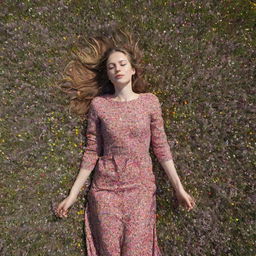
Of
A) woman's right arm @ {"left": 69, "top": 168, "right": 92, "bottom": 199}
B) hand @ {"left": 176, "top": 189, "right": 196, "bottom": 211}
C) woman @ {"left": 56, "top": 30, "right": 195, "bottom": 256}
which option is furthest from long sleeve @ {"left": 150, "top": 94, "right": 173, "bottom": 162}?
woman's right arm @ {"left": 69, "top": 168, "right": 92, "bottom": 199}

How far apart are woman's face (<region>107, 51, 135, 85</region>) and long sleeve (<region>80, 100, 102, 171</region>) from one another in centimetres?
69

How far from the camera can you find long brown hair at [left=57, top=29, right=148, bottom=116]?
498cm

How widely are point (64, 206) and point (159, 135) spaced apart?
2.14 m

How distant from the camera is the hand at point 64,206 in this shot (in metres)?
4.72

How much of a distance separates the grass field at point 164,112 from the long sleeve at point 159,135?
0.36 m

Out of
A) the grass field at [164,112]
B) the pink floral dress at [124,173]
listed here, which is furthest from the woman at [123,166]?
the grass field at [164,112]

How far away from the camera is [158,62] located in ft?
16.5

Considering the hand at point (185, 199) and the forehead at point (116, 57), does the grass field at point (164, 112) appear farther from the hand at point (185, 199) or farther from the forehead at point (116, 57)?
the forehead at point (116, 57)

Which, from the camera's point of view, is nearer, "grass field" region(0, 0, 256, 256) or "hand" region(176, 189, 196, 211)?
"hand" region(176, 189, 196, 211)

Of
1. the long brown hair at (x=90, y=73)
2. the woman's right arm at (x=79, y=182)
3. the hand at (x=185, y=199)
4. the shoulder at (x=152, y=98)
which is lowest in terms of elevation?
the hand at (x=185, y=199)

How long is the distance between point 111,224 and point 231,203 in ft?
7.28

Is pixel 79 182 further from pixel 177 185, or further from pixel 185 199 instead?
pixel 185 199

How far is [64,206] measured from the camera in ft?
15.5

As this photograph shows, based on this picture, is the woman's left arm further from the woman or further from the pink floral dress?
the pink floral dress
